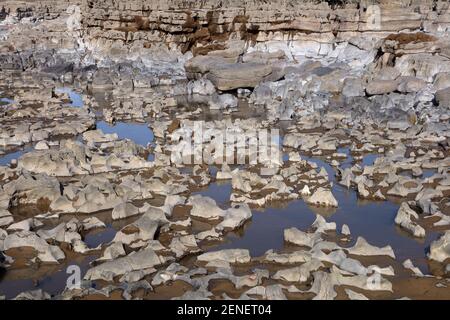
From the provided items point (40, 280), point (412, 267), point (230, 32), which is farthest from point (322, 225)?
point (230, 32)

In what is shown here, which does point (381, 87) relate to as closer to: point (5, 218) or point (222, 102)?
point (222, 102)

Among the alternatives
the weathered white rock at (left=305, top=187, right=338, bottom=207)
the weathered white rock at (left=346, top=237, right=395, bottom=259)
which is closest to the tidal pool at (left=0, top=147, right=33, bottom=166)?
the weathered white rock at (left=305, top=187, right=338, bottom=207)

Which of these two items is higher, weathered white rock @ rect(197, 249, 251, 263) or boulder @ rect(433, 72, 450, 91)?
boulder @ rect(433, 72, 450, 91)

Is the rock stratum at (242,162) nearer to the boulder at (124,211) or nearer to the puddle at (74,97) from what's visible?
the boulder at (124,211)

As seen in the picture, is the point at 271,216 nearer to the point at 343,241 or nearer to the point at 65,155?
the point at 343,241

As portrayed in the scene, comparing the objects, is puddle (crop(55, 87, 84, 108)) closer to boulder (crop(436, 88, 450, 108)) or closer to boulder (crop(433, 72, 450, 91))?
boulder (crop(436, 88, 450, 108))
